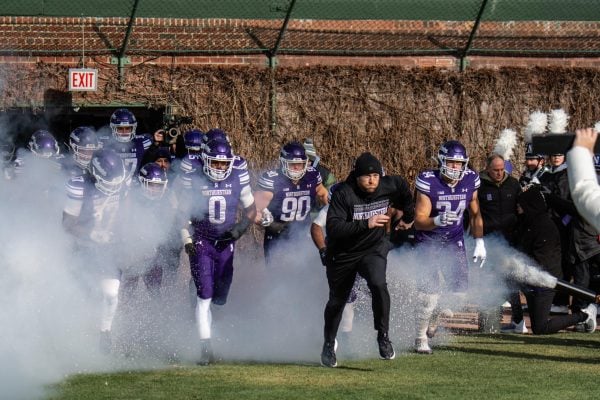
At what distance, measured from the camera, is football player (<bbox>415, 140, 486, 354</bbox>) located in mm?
10836

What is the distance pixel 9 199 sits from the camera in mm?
9812

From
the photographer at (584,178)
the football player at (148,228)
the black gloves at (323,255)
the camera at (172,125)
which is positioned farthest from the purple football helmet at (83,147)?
the photographer at (584,178)

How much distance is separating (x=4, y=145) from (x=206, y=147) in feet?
9.32

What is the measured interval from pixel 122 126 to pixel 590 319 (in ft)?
17.9

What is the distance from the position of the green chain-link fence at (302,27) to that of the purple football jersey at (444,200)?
5459mm

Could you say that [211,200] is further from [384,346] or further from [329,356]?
[384,346]

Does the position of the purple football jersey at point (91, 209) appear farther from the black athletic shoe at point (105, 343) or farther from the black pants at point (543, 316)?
the black pants at point (543, 316)

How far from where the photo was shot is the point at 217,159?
10508 mm

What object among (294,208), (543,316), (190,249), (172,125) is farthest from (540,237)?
(172,125)

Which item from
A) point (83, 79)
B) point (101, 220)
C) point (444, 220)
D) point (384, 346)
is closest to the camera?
point (384, 346)

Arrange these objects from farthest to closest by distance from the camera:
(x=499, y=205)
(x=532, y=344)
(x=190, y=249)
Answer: (x=499, y=205)
(x=532, y=344)
(x=190, y=249)

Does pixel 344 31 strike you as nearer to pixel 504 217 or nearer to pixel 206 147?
pixel 504 217

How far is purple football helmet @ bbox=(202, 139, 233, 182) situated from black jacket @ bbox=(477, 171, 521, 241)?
3.09m

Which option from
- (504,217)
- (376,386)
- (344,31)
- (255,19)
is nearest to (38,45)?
(255,19)
